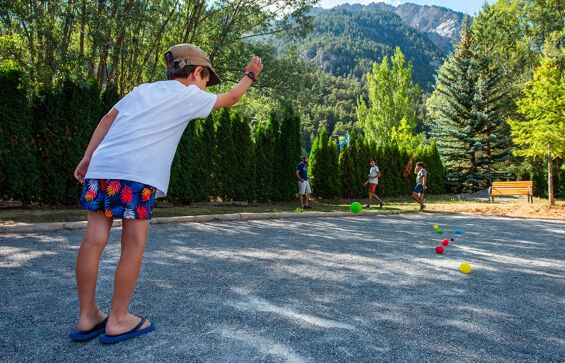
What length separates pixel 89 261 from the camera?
2266 millimetres

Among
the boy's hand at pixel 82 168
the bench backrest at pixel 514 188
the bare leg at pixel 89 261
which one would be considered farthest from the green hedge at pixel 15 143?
the bench backrest at pixel 514 188

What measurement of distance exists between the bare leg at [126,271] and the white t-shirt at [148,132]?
273 mm

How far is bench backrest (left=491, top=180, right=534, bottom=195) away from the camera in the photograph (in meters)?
19.8

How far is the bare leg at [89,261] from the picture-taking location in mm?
2268

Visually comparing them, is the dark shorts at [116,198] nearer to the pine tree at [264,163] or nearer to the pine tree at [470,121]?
the pine tree at [264,163]

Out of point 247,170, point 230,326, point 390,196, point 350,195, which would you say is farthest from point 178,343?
point 390,196

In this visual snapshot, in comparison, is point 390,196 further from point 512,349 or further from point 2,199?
point 512,349

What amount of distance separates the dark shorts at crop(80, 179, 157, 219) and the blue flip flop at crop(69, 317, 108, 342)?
0.66 meters

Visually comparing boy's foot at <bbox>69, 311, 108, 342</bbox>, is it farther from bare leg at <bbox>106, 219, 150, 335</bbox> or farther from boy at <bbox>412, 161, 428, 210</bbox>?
boy at <bbox>412, 161, 428, 210</bbox>

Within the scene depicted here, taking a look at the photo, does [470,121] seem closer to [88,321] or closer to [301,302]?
[301,302]

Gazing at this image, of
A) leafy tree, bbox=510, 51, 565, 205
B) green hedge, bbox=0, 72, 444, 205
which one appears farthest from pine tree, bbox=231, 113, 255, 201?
leafy tree, bbox=510, 51, 565, 205

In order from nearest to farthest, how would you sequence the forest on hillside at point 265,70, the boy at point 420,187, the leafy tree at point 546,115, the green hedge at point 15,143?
the green hedge at point 15,143, the forest on hillside at point 265,70, the boy at point 420,187, the leafy tree at point 546,115

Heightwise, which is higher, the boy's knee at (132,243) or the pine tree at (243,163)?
the pine tree at (243,163)

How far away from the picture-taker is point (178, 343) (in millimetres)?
2219
